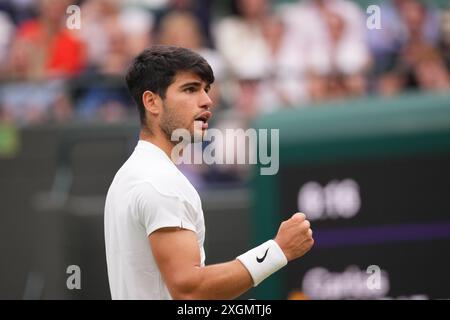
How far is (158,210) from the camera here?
12.1ft

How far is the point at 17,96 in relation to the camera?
1106 centimetres

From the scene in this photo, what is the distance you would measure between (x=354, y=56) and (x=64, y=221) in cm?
281

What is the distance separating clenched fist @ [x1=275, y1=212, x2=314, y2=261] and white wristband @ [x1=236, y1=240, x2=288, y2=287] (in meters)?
0.03

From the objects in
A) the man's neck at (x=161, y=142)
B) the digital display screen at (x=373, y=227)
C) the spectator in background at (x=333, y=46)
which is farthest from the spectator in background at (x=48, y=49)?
the man's neck at (x=161, y=142)

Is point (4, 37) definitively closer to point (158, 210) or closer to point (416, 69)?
point (416, 69)

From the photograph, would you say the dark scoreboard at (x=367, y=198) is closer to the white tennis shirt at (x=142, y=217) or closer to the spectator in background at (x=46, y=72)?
the white tennis shirt at (x=142, y=217)

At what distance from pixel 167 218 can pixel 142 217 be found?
10 centimetres

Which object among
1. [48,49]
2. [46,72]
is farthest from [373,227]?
[48,49]

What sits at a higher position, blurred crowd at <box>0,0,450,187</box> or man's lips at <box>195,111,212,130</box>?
blurred crowd at <box>0,0,450,187</box>

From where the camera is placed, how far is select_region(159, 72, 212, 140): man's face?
3.88m

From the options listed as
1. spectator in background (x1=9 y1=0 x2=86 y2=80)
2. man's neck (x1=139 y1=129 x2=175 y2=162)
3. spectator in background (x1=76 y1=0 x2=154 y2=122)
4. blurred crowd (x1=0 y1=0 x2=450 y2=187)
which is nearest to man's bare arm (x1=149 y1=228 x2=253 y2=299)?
man's neck (x1=139 y1=129 x2=175 y2=162)

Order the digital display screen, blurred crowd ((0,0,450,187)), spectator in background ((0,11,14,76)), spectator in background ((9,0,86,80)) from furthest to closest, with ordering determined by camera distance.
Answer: spectator in background ((0,11,14,76)) < spectator in background ((9,0,86,80)) < blurred crowd ((0,0,450,187)) < the digital display screen

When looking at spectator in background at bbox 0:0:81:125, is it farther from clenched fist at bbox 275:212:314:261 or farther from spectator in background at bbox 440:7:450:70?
clenched fist at bbox 275:212:314:261

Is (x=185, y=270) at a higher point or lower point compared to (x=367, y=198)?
lower
